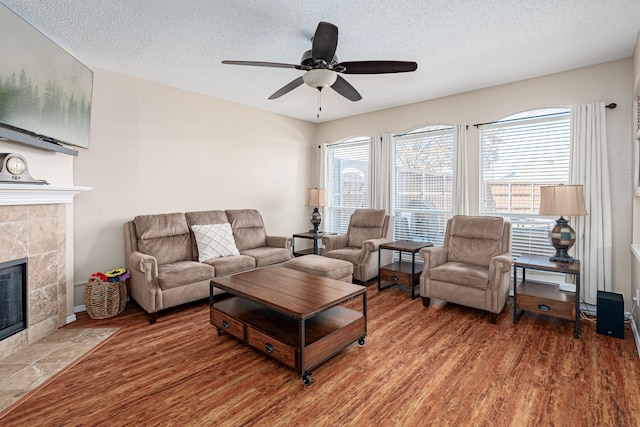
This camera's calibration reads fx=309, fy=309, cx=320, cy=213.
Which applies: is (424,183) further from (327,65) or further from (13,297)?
(13,297)

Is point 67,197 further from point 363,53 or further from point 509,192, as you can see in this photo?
point 509,192

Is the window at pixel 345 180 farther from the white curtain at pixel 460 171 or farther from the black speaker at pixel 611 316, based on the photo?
the black speaker at pixel 611 316

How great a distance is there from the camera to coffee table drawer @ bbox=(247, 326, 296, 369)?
2119mm

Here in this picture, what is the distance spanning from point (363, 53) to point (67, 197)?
3268 mm

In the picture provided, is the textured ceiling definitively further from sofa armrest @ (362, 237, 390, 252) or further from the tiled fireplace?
sofa armrest @ (362, 237, 390, 252)

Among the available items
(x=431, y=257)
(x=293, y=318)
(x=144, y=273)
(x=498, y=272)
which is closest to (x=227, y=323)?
(x=293, y=318)

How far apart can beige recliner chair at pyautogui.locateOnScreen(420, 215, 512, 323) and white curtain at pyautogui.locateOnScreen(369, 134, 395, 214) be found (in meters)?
1.38

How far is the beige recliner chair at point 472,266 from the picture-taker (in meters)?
3.12

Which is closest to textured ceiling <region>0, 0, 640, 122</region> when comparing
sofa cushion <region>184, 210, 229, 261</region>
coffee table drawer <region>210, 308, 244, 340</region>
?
sofa cushion <region>184, 210, 229, 261</region>

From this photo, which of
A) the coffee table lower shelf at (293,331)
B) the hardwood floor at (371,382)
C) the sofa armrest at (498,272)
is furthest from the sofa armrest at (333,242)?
the sofa armrest at (498,272)

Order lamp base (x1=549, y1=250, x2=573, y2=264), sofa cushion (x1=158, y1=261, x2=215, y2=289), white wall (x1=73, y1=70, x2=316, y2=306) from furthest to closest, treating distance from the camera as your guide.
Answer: white wall (x1=73, y1=70, x2=316, y2=306) < sofa cushion (x1=158, y1=261, x2=215, y2=289) < lamp base (x1=549, y1=250, x2=573, y2=264)

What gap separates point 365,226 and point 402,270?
1.02 metres

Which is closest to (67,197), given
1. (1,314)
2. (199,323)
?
(1,314)

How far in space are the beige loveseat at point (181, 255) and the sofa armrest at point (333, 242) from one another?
572 millimetres
